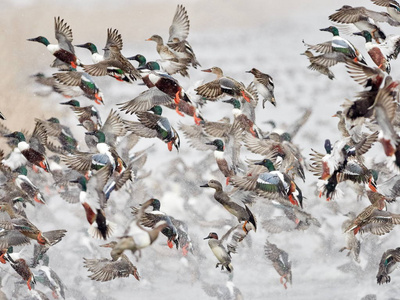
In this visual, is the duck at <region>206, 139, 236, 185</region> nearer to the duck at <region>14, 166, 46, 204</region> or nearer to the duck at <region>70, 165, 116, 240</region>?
the duck at <region>14, 166, 46, 204</region>

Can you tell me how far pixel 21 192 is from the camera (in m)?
8.27

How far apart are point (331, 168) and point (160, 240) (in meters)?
6.23

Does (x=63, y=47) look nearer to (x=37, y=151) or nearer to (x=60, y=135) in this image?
(x=37, y=151)

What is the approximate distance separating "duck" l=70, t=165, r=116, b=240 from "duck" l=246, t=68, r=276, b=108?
2521 mm

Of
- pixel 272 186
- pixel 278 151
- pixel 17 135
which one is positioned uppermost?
pixel 278 151

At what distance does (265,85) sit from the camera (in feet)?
27.9

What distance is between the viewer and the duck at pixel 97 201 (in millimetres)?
6262

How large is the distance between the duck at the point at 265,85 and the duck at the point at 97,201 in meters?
2.52

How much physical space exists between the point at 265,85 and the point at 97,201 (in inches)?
113

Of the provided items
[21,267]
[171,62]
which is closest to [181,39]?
[171,62]

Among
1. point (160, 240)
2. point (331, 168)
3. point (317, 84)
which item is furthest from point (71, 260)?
point (331, 168)

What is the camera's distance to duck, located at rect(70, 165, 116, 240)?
6.26 meters

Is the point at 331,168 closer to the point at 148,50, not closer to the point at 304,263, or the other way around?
the point at 304,263

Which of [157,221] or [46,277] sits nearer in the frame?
[157,221]
